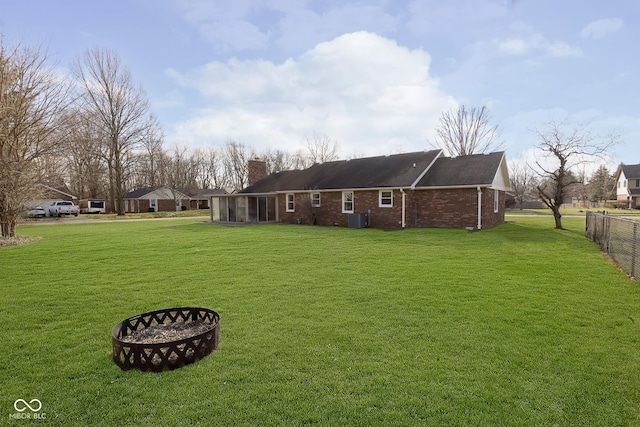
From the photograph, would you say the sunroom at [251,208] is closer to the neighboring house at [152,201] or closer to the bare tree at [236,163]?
the neighboring house at [152,201]

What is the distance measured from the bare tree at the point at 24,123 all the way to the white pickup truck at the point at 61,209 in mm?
26237

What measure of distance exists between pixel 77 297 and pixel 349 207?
52.7 ft

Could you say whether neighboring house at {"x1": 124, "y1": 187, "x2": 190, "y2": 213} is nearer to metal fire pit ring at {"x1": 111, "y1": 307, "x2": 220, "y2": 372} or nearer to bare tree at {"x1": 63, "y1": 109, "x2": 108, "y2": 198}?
bare tree at {"x1": 63, "y1": 109, "x2": 108, "y2": 198}

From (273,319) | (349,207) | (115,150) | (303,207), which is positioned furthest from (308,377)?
(115,150)

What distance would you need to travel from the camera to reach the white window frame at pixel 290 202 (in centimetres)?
2412

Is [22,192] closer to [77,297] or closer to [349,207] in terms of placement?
[77,297]

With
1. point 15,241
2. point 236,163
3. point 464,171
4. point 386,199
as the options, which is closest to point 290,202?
point 386,199

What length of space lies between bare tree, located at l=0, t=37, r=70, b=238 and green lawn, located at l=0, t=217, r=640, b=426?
9.18 m

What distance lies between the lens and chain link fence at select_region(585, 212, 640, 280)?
764cm

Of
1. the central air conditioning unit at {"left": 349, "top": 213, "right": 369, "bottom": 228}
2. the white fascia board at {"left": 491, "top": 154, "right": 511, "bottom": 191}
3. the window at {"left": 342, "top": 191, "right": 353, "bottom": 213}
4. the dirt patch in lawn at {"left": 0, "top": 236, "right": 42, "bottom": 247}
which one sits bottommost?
the dirt patch in lawn at {"left": 0, "top": 236, "right": 42, "bottom": 247}

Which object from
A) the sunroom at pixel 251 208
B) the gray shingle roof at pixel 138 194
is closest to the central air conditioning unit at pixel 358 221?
the sunroom at pixel 251 208

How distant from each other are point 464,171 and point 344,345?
54.9 feet

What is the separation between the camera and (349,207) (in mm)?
20969

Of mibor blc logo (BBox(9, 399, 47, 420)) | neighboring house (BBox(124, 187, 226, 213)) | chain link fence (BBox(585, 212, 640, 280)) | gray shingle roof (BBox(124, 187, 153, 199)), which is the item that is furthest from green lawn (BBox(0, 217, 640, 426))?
gray shingle roof (BBox(124, 187, 153, 199))
